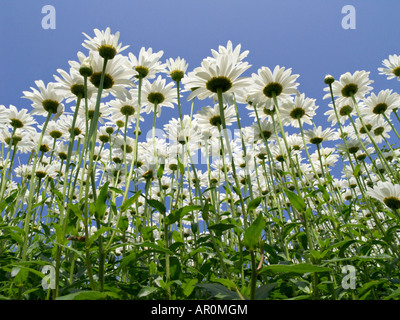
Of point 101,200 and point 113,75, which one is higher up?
point 113,75

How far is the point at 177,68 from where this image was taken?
2.29 metres

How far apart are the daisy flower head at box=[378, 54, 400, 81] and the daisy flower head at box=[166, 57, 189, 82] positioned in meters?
2.61

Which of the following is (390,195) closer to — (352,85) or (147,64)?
(352,85)

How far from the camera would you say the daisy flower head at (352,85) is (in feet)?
10.2

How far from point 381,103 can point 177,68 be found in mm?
2634

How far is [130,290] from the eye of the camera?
1348mm

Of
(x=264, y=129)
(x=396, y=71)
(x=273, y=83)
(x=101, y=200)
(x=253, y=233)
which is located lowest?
(x=253, y=233)

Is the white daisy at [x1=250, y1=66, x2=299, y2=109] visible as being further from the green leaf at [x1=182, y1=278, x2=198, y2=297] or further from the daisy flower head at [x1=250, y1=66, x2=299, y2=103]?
the green leaf at [x1=182, y1=278, x2=198, y2=297]

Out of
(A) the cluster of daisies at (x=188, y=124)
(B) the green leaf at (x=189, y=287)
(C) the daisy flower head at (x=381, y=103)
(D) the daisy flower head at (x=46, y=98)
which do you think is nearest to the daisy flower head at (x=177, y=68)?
(A) the cluster of daisies at (x=188, y=124)

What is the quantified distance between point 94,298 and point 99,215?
0.30 m

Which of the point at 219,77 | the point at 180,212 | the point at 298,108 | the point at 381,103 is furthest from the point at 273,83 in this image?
the point at 381,103
